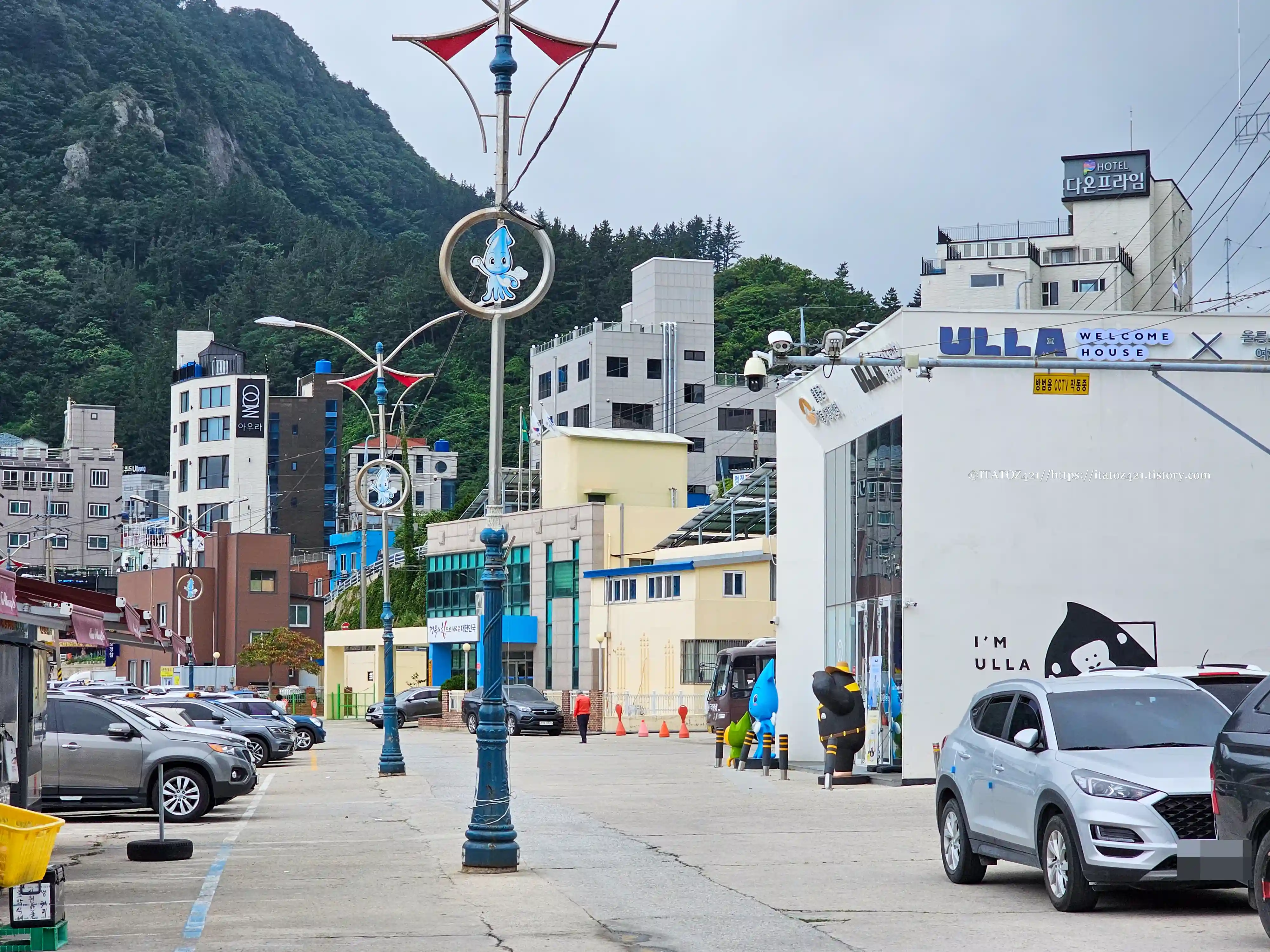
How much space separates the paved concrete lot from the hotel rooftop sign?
243ft

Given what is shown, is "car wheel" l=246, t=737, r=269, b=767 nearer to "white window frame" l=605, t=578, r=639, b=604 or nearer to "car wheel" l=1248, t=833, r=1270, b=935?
"white window frame" l=605, t=578, r=639, b=604

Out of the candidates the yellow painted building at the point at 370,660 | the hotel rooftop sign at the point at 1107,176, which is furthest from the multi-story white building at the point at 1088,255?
the yellow painted building at the point at 370,660

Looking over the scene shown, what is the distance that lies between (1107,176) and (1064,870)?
87264mm

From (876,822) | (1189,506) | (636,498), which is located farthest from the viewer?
(636,498)

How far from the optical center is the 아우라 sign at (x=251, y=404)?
11775cm

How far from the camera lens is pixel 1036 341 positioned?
28.5 metres

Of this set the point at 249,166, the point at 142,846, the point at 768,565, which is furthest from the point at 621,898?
the point at 249,166

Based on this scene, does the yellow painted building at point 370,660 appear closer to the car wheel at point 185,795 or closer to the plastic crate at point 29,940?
the car wheel at point 185,795

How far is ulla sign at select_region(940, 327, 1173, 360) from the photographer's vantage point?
27859 mm

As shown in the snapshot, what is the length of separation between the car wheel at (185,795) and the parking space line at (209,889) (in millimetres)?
571

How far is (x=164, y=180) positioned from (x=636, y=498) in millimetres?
105336

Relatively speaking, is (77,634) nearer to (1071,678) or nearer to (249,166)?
(1071,678)

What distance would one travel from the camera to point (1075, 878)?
12.0 metres

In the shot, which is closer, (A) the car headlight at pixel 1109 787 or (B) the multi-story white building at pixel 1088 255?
(A) the car headlight at pixel 1109 787
